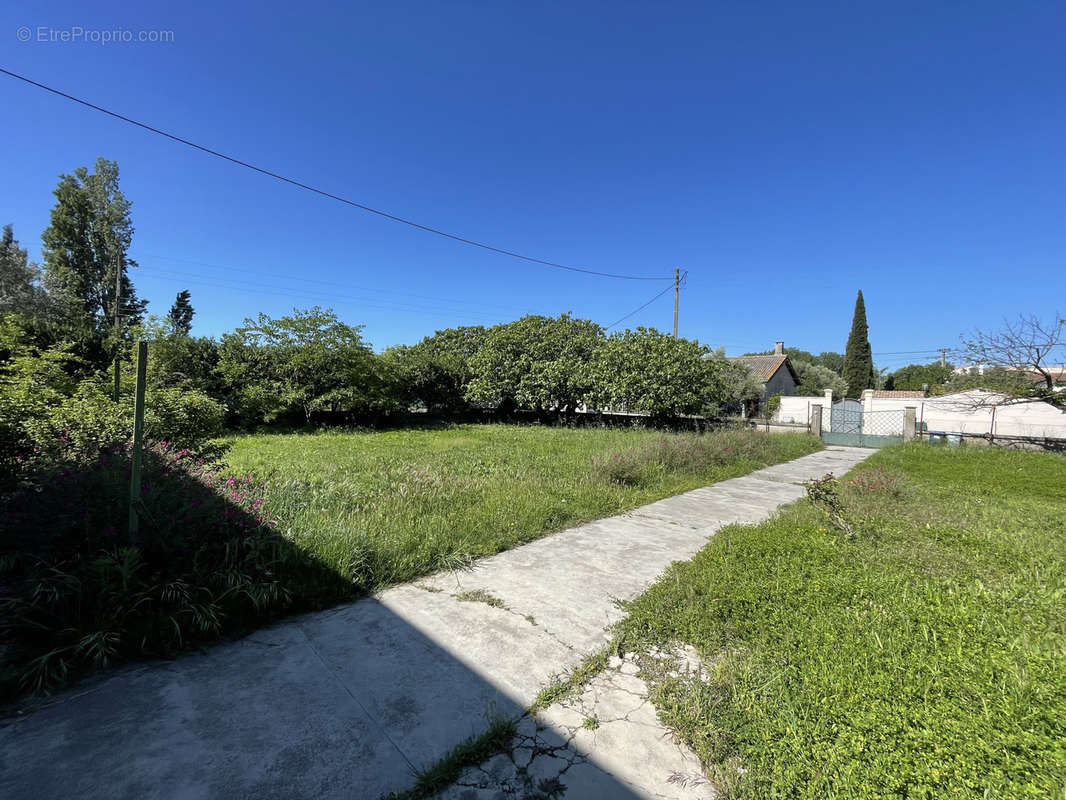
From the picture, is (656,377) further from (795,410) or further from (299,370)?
(795,410)

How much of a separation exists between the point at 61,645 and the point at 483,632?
2158 millimetres

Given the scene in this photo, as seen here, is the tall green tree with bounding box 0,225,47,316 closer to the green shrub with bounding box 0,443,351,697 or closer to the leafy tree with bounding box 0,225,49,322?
the leafy tree with bounding box 0,225,49,322

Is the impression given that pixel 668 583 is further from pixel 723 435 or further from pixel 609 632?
pixel 723 435

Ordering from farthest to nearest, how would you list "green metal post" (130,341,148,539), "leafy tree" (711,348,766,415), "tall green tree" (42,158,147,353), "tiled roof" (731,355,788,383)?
"tiled roof" (731,355,788,383) → "leafy tree" (711,348,766,415) → "tall green tree" (42,158,147,353) → "green metal post" (130,341,148,539)

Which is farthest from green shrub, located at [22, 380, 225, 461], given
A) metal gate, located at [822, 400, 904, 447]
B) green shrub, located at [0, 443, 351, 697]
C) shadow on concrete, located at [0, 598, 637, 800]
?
metal gate, located at [822, 400, 904, 447]

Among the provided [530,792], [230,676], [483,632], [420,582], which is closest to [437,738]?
[530,792]

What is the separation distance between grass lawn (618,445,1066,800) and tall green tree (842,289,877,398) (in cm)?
3794

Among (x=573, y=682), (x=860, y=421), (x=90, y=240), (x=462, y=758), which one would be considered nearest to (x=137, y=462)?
(x=462, y=758)

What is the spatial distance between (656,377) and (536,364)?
4.97 metres

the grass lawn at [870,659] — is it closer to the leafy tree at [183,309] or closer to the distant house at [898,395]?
the distant house at [898,395]

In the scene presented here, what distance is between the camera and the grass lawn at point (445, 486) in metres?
3.46

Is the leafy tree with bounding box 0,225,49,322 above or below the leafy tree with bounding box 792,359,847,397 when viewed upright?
above

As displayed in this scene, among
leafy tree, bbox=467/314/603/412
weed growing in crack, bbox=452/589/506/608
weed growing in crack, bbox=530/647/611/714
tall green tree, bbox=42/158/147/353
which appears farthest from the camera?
tall green tree, bbox=42/158/147/353

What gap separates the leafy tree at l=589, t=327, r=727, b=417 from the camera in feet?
45.8
